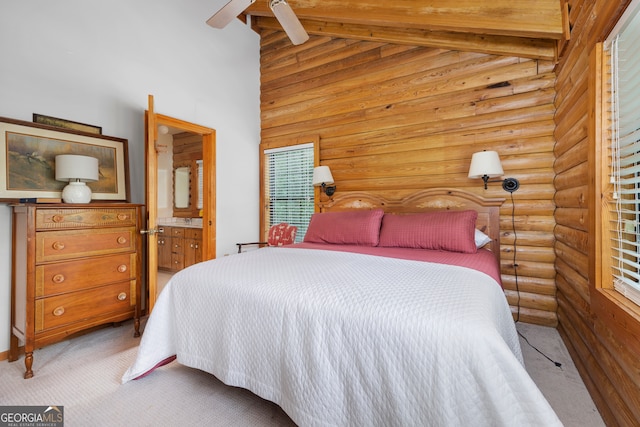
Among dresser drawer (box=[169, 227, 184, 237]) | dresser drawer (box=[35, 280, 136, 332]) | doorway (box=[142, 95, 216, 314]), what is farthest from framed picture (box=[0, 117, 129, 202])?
dresser drawer (box=[169, 227, 184, 237])

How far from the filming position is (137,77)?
2.93m

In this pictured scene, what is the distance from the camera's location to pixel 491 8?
2.30 m

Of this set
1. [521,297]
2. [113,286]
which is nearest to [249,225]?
[113,286]

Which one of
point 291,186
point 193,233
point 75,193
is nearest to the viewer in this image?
point 75,193

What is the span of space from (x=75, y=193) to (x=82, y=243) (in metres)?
0.40

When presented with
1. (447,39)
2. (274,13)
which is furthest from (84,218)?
(447,39)

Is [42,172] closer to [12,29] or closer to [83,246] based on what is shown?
[83,246]

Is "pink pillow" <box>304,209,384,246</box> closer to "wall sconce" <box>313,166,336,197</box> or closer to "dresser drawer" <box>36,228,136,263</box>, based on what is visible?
"wall sconce" <box>313,166,336,197</box>

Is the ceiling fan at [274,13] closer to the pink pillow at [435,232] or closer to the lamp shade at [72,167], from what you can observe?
the lamp shade at [72,167]

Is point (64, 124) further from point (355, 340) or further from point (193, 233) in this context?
point (355, 340)

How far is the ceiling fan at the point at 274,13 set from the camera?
2111mm

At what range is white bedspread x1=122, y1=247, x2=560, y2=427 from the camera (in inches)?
37.1

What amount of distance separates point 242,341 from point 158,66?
10.1 feet

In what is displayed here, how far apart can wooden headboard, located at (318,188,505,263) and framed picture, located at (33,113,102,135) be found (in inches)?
97.3
